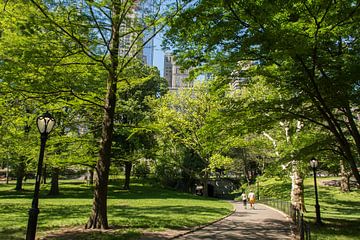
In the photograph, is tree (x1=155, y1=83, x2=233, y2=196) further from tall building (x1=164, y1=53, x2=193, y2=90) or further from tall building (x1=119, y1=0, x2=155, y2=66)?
tall building (x1=119, y1=0, x2=155, y2=66)

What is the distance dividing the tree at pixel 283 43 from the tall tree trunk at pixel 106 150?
2621 millimetres

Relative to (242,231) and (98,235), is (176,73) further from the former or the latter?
(98,235)

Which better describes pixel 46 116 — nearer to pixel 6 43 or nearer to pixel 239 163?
pixel 6 43

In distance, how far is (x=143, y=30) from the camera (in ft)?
39.9

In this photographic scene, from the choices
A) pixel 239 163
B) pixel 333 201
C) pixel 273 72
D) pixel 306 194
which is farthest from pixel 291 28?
pixel 239 163

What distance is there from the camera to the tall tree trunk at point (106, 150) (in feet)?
38.7

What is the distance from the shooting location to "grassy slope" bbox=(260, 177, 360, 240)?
1366 cm

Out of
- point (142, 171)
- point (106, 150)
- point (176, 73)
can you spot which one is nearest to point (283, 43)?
point (106, 150)

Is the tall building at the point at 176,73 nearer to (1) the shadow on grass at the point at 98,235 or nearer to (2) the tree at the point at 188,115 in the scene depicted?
(2) the tree at the point at 188,115

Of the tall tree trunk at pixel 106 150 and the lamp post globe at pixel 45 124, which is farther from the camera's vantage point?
the tall tree trunk at pixel 106 150

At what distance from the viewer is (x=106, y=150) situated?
41.3ft

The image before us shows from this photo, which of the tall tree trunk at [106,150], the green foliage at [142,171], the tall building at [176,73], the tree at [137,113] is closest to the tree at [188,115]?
the tall building at [176,73]

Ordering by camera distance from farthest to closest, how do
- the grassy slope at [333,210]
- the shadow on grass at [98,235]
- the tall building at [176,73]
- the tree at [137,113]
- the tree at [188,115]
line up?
the tree at [188,115]
the tree at [137,113]
the grassy slope at [333,210]
the tall building at [176,73]
the shadow on grass at [98,235]

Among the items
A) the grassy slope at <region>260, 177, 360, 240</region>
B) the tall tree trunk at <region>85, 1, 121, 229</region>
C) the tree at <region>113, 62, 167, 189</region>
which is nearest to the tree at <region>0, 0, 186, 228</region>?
the tall tree trunk at <region>85, 1, 121, 229</region>
